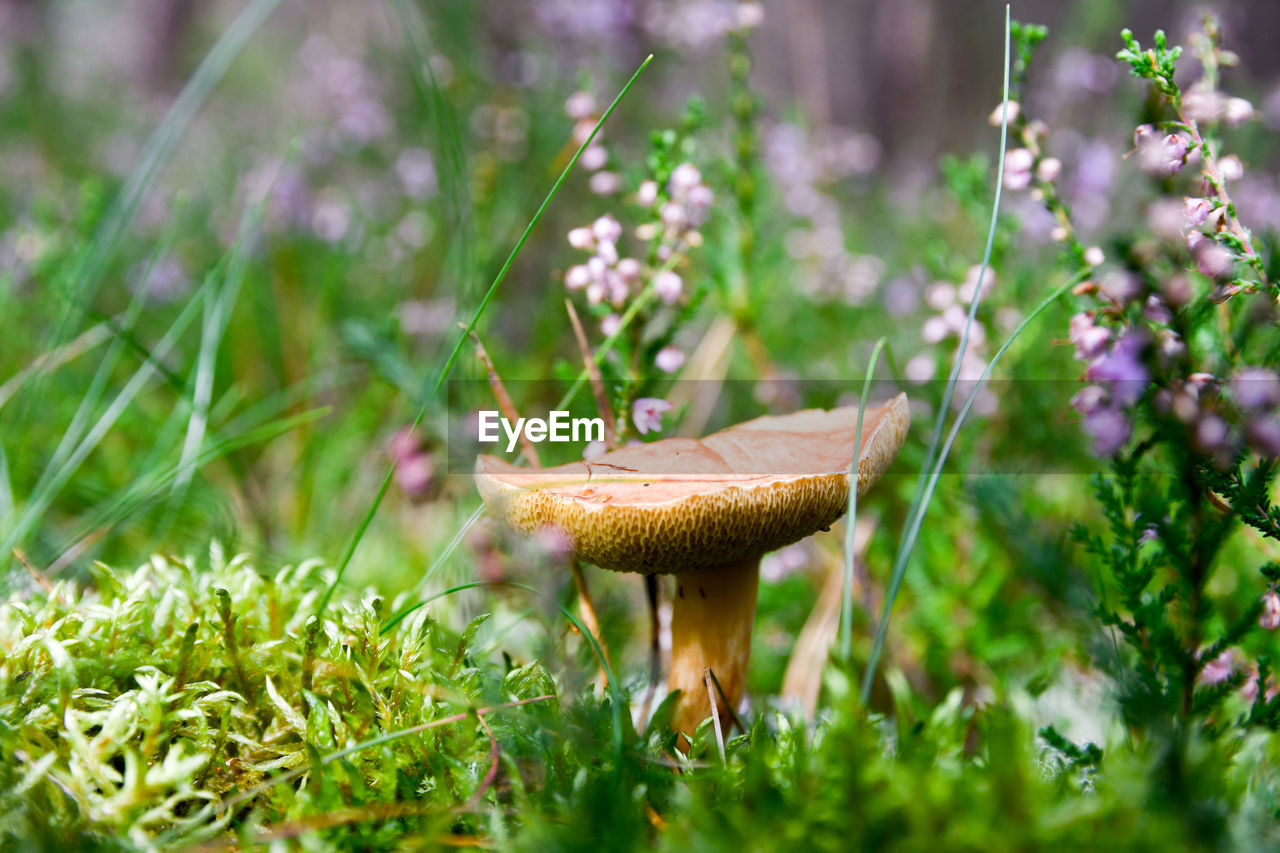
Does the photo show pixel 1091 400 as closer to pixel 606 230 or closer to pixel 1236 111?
pixel 1236 111

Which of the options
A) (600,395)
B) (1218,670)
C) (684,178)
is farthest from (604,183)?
(1218,670)

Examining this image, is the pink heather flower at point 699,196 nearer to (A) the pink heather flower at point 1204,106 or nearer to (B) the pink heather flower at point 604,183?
(B) the pink heather flower at point 604,183

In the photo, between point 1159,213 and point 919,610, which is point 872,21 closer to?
point 919,610

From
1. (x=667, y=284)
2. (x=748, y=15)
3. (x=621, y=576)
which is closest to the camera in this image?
(x=667, y=284)

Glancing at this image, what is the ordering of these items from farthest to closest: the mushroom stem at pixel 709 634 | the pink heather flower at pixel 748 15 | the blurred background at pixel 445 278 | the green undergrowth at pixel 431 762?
1. the pink heather flower at pixel 748 15
2. the blurred background at pixel 445 278
3. the mushroom stem at pixel 709 634
4. the green undergrowth at pixel 431 762

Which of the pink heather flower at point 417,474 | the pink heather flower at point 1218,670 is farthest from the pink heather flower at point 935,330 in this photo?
the pink heather flower at point 417,474

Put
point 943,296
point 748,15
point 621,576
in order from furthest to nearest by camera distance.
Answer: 1. point 621,576
2. point 748,15
3. point 943,296

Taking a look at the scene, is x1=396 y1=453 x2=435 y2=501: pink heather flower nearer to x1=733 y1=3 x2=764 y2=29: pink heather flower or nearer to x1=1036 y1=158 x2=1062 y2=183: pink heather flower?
x1=733 y1=3 x2=764 y2=29: pink heather flower

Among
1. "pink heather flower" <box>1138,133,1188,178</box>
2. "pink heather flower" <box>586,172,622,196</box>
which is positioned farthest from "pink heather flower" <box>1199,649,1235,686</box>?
"pink heather flower" <box>586,172,622,196</box>
